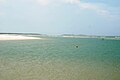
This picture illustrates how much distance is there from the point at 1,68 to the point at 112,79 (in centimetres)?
904

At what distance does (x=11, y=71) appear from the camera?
1952 cm

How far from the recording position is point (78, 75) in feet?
63.4

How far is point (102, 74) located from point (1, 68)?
329 inches

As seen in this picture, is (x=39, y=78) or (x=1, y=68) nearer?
(x=39, y=78)

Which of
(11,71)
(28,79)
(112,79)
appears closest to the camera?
(28,79)

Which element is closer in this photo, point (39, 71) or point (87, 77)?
point (87, 77)

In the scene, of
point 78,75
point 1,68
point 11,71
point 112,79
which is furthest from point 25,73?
point 112,79

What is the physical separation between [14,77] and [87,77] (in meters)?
5.45

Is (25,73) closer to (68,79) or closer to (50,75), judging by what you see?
(50,75)

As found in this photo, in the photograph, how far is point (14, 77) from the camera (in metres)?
17.5

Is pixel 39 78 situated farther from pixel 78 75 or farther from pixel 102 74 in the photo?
pixel 102 74

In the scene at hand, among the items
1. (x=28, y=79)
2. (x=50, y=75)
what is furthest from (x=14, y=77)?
(x=50, y=75)

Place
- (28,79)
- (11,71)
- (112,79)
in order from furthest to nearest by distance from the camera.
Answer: (11,71)
(112,79)
(28,79)

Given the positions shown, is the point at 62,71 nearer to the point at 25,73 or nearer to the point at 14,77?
the point at 25,73
